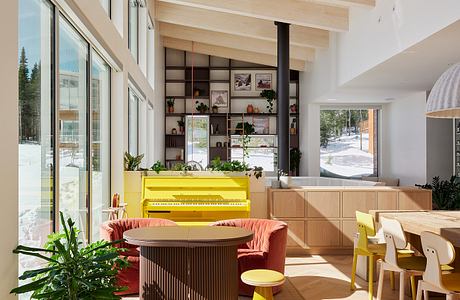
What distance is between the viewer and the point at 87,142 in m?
5.01

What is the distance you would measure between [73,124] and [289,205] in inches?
144

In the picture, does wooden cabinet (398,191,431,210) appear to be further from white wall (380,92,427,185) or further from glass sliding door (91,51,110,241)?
glass sliding door (91,51,110,241)

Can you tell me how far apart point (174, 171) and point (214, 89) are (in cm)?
618

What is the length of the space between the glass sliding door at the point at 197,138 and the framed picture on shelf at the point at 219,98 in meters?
0.44

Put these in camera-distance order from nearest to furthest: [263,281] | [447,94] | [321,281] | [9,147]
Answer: [9,147] < [447,94] < [263,281] < [321,281]

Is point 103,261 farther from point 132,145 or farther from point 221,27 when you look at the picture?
point 221,27

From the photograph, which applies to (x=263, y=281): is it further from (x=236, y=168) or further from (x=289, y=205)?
(x=289, y=205)

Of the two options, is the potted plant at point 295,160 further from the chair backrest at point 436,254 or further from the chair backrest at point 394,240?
the chair backrest at point 436,254

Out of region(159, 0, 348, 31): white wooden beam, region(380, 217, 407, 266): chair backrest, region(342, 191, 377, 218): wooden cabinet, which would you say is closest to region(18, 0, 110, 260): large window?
region(380, 217, 407, 266): chair backrest

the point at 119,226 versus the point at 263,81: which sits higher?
the point at 263,81

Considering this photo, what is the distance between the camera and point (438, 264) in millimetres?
3383

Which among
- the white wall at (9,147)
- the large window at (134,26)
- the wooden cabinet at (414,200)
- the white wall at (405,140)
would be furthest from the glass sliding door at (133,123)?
the white wall at (405,140)

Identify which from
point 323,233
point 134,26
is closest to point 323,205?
point 323,233

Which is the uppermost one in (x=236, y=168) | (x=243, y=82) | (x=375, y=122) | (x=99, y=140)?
(x=243, y=82)
